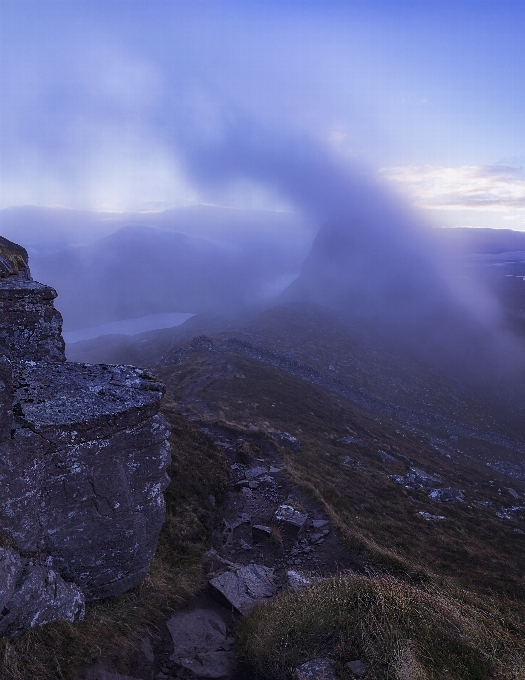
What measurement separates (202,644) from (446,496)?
85.8 feet

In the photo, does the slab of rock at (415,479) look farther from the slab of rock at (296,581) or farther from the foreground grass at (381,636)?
the foreground grass at (381,636)

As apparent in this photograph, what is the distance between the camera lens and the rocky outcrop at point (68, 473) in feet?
24.0

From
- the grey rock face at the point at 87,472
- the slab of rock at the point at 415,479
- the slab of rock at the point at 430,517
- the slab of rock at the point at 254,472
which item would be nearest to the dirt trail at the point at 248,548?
the slab of rock at the point at 254,472

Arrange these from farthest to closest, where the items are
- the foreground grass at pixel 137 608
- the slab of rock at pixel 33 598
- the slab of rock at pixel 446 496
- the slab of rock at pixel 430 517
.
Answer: the slab of rock at pixel 446 496 → the slab of rock at pixel 430 517 → the slab of rock at pixel 33 598 → the foreground grass at pixel 137 608

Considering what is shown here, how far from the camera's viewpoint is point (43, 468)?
26.0 feet

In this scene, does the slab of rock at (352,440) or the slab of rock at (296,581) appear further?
the slab of rock at (352,440)

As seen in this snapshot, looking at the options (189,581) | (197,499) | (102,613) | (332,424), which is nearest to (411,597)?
(189,581)

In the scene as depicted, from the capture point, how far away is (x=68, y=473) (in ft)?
27.1

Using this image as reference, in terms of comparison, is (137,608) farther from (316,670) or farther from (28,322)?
(28,322)

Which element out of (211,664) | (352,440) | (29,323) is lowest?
(352,440)

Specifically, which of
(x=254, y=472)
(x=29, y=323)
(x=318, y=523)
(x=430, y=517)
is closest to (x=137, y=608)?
(x=29, y=323)

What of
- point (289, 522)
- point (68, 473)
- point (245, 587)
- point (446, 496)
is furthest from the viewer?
point (446, 496)

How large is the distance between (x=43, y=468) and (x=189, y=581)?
16.7 ft

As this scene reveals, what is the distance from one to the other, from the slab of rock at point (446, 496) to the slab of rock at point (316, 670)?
24528 millimetres
